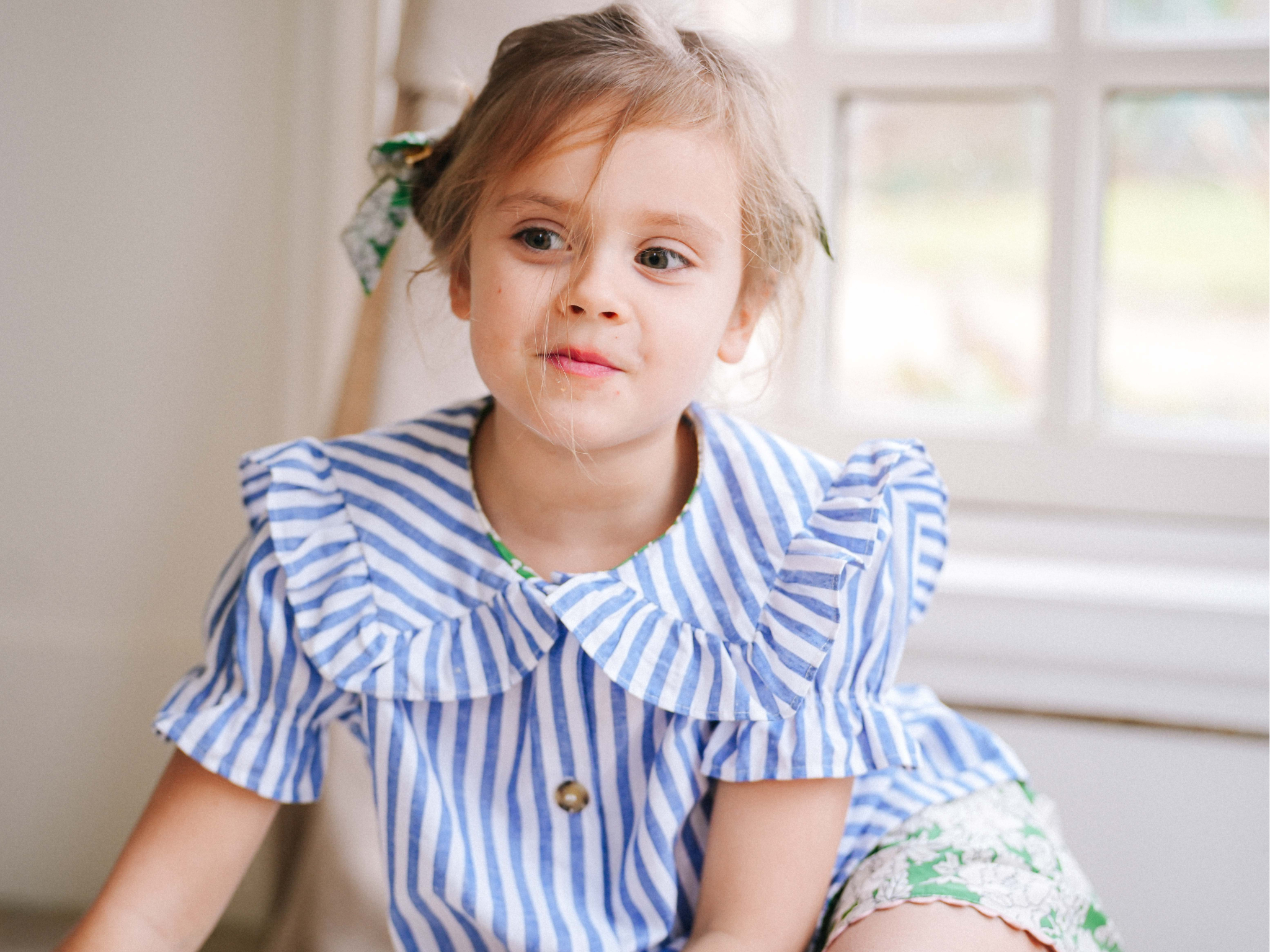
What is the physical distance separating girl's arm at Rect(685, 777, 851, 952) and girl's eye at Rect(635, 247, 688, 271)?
0.34 metres

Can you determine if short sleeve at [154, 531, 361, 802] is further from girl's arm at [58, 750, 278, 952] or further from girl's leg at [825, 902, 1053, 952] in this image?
girl's leg at [825, 902, 1053, 952]

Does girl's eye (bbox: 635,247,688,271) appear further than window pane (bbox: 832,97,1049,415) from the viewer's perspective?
No

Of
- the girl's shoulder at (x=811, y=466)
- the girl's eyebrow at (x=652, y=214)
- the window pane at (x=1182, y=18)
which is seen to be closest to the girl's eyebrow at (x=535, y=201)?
the girl's eyebrow at (x=652, y=214)

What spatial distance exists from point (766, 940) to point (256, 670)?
0.37 meters

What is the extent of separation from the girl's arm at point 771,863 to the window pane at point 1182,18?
2.90 feet

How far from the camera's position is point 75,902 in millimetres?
1072

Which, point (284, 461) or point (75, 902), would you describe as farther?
point (75, 902)

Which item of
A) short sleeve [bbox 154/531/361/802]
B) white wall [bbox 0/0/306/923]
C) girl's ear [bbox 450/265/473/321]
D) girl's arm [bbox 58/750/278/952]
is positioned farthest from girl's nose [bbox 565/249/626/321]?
white wall [bbox 0/0/306/923]

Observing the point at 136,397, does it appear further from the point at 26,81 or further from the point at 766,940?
the point at 766,940

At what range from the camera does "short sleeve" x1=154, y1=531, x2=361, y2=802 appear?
0.73 metres

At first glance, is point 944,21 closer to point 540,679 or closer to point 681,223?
point 681,223

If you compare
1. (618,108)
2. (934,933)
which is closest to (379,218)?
(618,108)

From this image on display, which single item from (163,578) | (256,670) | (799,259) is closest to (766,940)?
(256,670)

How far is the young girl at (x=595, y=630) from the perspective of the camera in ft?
2.29
